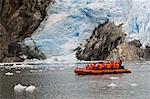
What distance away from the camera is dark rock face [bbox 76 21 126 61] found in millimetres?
77625

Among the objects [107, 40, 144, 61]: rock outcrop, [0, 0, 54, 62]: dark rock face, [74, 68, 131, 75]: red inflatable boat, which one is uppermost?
[0, 0, 54, 62]: dark rock face

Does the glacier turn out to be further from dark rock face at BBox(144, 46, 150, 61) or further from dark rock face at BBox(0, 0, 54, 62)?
dark rock face at BBox(0, 0, 54, 62)

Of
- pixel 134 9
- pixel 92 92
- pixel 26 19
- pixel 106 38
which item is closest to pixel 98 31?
pixel 106 38

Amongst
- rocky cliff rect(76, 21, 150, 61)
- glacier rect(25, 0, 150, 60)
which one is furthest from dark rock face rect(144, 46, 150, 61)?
rocky cliff rect(76, 21, 150, 61)

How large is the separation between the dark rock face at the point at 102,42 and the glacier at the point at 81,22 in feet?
5.35

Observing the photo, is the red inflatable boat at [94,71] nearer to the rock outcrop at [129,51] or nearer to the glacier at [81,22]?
the glacier at [81,22]

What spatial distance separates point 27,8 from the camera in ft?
151

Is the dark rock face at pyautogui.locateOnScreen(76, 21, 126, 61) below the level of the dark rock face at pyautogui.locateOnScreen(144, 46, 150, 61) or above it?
above

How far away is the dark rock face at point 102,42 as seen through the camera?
77.6 metres

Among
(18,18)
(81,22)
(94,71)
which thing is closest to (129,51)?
(81,22)

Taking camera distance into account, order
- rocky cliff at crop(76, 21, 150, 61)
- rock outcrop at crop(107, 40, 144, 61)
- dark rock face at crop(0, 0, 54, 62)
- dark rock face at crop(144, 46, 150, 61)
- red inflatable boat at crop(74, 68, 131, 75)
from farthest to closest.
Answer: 1. dark rock face at crop(144, 46, 150, 61)
2. rock outcrop at crop(107, 40, 144, 61)
3. rocky cliff at crop(76, 21, 150, 61)
4. dark rock face at crop(0, 0, 54, 62)
5. red inflatable boat at crop(74, 68, 131, 75)

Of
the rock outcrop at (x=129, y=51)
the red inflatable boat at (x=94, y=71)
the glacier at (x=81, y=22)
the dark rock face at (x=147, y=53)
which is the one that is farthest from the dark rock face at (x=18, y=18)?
the dark rock face at (x=147, y=53)

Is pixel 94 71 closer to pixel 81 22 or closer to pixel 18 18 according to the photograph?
pixel 18 18

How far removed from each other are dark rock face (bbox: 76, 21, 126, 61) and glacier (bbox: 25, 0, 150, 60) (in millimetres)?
1632
